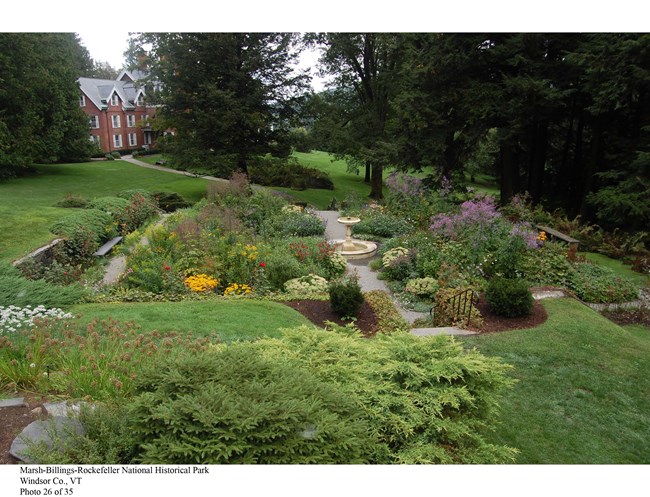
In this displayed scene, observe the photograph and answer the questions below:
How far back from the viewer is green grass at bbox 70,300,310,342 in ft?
23.2

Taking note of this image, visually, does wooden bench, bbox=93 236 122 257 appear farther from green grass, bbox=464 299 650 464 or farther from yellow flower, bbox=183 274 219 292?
green grass, bbox=464 299 650 464

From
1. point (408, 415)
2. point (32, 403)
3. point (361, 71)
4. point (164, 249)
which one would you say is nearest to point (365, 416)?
point (408, 415)

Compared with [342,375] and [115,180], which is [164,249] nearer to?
[342,375]

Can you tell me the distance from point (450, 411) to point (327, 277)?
23.3ft

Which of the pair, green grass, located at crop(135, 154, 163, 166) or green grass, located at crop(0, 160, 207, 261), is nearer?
green grass, located at crop(0, 160, 207, 261)

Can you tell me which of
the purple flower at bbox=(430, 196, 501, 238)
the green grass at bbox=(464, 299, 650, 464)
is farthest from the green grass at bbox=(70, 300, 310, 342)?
the purple flower at bbox=(430, 196, 501, 238)

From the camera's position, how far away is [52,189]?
25.9m

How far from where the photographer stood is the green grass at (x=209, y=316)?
A: 279 inches

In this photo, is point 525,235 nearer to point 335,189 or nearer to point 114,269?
point 114,269

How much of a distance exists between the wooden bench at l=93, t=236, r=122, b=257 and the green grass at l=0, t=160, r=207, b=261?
4.19 feet

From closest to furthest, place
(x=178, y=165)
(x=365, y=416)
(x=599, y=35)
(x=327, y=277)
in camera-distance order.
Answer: (x=365, y=416)
(x=327, y=277)
(x=599, y=35)
(x=178, y=165)

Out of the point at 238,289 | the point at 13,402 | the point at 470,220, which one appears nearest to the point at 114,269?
the point at 238,289

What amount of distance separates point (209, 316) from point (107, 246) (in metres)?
7.83

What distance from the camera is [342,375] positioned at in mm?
4301
